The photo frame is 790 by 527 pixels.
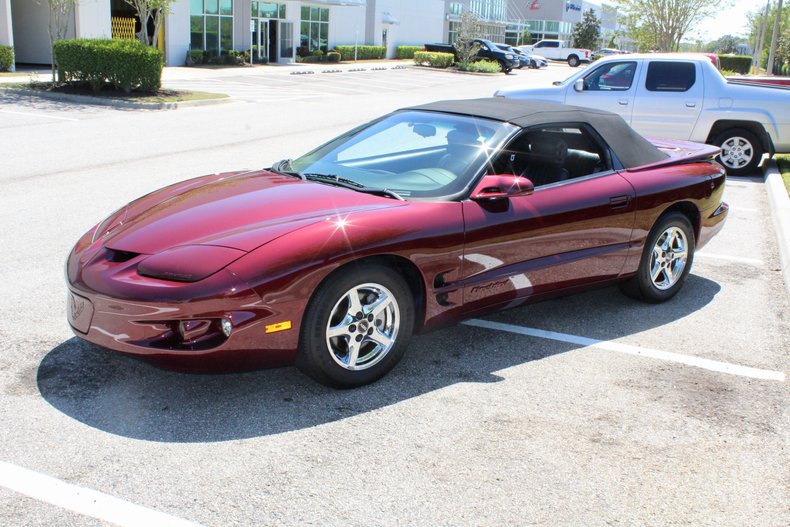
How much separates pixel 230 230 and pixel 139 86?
62.3 ft

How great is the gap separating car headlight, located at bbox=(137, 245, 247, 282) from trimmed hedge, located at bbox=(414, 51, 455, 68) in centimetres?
4684

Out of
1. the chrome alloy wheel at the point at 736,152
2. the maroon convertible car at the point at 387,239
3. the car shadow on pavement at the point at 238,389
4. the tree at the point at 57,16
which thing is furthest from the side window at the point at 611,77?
the tree at the point at 57,16

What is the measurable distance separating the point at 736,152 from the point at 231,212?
10539 millimetres

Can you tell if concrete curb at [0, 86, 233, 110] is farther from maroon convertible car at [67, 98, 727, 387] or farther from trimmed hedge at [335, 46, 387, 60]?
trimmed hedge at [335, 46, 387, 60]

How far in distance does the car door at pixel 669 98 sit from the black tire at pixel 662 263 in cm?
713

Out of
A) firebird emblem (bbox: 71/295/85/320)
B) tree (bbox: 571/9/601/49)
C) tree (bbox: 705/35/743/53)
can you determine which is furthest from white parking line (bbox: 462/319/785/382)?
tree (bbox: 705/35/743/53)

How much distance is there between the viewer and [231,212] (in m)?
4.39

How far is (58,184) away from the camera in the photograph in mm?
9586

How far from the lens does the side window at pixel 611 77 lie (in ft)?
43.0

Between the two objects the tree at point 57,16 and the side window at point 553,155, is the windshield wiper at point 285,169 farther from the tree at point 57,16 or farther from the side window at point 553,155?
the tree at point 57,16

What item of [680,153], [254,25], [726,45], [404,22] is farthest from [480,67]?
[726,45]

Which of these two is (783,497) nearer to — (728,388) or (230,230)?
(728,388)

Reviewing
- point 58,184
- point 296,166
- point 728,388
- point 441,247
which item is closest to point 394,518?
point 441,247

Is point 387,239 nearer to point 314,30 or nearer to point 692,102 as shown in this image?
point 692,102
